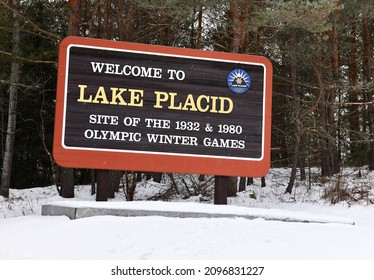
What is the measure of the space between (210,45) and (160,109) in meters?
12.0

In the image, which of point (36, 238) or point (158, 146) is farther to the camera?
point (158, 146)

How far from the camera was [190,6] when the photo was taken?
13.0 meters

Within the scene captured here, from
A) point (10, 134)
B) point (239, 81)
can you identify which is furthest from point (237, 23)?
point (10, 134)

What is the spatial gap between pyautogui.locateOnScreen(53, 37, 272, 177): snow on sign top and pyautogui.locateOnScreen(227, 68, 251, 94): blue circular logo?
22 mm

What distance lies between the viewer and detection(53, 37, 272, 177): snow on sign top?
9.34 metres

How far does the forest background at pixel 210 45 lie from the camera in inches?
531

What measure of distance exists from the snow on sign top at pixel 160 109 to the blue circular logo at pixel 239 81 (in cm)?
2

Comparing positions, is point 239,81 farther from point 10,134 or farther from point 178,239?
point 10,134

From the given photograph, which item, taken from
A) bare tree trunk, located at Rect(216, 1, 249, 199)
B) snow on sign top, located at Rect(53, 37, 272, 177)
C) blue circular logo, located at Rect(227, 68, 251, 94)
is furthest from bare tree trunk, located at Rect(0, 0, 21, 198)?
blue circular logo, located at Rect(227, 68, 251, 94)

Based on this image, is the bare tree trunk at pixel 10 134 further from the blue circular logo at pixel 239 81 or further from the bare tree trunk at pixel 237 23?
the blue circular logo at pixel 239 81

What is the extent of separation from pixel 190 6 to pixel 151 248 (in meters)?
8.88

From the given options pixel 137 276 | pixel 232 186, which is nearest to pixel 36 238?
pixel 137 276

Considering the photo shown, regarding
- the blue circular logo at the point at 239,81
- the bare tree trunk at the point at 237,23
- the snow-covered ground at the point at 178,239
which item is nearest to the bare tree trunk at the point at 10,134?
the bare tree trunk at the point at 237,23

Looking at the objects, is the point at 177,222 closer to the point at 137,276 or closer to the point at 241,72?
the point at 137,276
